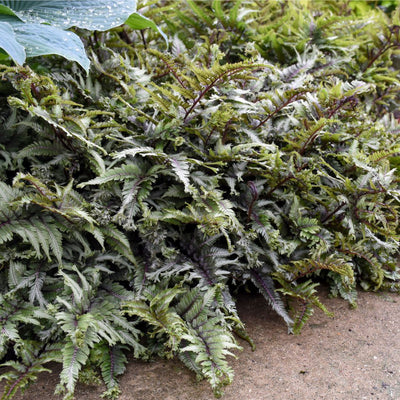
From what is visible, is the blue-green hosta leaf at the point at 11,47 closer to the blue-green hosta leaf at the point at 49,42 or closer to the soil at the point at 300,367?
the blue-green hosta leaf at the point at 49,42

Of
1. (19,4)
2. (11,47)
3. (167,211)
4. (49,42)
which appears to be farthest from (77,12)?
(167,211)

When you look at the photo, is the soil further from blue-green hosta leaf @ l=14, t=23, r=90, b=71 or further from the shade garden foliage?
blue-green hosta leaf @ l=14, t=23, r=90, b=71

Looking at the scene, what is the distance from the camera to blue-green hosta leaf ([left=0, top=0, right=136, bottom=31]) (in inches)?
87.5

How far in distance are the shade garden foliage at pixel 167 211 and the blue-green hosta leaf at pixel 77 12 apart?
27 cm

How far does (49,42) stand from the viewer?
1976 millimetres

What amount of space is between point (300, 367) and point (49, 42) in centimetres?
197

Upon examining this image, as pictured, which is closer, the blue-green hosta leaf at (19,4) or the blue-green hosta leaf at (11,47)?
the blue-green hosta leaf at (11,47)

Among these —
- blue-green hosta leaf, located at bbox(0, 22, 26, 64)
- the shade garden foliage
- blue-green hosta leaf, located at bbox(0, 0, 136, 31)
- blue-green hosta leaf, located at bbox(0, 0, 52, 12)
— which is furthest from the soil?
blue-green hosta leaf, located at bbox(0, 0, 52, 12)

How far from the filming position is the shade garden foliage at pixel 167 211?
1790 mm

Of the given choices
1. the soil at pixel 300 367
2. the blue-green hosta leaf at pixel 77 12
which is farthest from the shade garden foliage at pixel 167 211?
the blue-green hosta leaf at pixel 77 12

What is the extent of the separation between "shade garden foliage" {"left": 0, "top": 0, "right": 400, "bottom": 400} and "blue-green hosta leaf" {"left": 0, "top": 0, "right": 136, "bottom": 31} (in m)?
0.27

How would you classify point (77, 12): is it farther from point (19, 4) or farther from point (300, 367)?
point (300, 367)

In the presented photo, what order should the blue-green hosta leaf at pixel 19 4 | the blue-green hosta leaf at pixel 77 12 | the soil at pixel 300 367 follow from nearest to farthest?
the soil at pixel 300 367 → the blue-green hosta leaf at pixel 77 12 → the blue-green hosta leaf at pixel 19 4

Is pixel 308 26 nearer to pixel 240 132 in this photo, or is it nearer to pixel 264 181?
pixel 240 132
